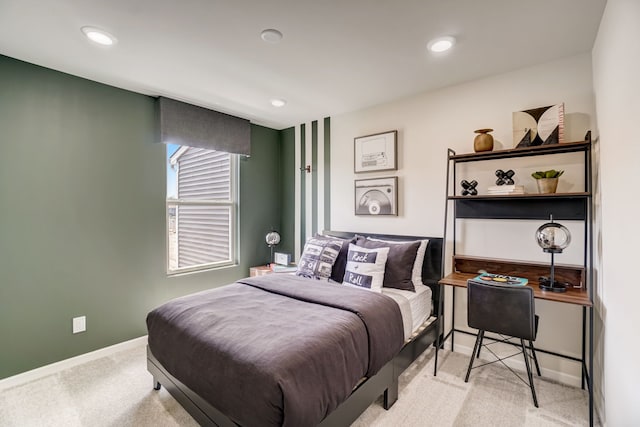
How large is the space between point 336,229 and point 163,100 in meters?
2.37

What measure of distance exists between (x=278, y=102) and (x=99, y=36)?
1641 mm

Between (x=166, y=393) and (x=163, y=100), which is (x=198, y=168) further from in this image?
(x=166, y=393)

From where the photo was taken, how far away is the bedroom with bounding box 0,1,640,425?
181 centimetres

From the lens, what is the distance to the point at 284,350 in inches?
58.7

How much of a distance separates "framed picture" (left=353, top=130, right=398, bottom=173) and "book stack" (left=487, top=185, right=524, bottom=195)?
1.03 metres

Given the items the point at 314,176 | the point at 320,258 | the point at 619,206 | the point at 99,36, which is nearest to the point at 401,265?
the point at 320,258

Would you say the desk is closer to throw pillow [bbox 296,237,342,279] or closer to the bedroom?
the bedroom

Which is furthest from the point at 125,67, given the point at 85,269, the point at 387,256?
the point at 387,256

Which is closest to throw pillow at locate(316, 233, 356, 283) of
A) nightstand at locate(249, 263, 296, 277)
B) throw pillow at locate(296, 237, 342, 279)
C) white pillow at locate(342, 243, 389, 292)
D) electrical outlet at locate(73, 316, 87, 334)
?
throw pillow at locate(296, 237, 342, 279)

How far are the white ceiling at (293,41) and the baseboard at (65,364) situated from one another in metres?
2.45

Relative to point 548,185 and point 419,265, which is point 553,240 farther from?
point 419,265

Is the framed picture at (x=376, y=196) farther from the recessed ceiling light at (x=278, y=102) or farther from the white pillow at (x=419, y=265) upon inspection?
the recessed ceiling light at (x=278, y=102)

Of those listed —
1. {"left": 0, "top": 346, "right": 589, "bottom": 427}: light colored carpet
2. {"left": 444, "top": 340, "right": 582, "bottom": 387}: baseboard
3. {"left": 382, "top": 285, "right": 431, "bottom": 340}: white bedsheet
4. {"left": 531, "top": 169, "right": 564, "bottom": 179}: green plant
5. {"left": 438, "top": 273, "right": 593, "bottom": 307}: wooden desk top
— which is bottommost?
{"left": 0, "top": 346, "right": 589, "bottom": 427}: light colored carpet

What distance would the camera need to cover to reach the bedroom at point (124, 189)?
5.93ft
